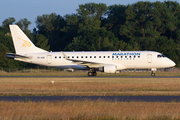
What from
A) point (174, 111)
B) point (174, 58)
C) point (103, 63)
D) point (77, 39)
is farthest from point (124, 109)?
point (77, 39)

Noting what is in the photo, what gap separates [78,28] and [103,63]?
60669mm

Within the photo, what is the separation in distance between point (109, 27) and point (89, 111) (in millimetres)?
91352

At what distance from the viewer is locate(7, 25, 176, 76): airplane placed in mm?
41594

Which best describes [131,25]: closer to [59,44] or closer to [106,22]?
[106,22]

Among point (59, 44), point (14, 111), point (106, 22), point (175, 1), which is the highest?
point (175, 1)

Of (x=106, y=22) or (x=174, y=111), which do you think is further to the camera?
(x=106, y=22)

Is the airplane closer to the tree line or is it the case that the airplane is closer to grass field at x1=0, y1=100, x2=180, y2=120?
grass field at x1=0, y1=100, x2=180, y2=120

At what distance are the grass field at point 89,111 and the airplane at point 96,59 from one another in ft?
84.5

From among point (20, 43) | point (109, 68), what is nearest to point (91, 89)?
point (109, 68)

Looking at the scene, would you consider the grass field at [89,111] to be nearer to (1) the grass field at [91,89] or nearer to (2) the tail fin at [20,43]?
(1) the grass field at [91,89]

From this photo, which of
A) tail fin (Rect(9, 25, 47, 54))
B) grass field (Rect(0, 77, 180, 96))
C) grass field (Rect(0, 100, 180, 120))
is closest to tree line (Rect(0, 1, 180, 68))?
tail fin (Rect(9, 25, 47, 54))

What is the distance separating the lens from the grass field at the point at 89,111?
11602 millimetres

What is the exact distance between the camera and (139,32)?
93.5 m

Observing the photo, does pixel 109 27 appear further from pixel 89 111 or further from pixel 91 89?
pixel 89 111
